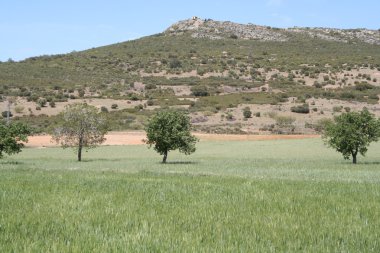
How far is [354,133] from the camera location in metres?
38.6

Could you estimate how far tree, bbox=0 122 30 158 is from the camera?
37781 mm

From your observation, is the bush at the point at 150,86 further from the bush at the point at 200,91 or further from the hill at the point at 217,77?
the bush at the point at 200,91

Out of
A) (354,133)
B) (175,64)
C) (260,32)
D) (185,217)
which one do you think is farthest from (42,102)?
(260,32)

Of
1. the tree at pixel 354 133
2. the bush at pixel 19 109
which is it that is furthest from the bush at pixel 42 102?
the tree at pixel 354 133

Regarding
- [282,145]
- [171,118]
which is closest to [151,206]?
[171,118]

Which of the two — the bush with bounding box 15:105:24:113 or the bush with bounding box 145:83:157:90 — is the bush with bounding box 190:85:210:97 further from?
the bush with bounding box 15:105:24:113

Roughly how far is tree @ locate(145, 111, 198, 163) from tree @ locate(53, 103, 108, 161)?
7198 mm

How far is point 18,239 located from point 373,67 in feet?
424

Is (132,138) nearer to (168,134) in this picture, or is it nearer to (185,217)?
(168,134)

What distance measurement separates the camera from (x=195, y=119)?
84938 millimetres

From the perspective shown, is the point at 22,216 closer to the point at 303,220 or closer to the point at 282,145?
the point at 303,220

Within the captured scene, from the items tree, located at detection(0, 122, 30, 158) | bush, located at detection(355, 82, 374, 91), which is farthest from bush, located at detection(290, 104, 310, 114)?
tree, located at detection(0, 122, 30, 158)

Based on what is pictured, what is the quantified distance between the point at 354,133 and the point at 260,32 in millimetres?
138152

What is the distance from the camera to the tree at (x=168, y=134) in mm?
40781
